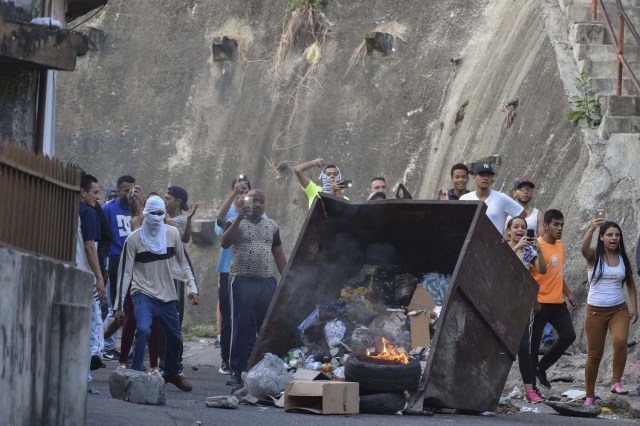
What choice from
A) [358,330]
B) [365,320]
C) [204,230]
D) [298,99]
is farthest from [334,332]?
[298,99]

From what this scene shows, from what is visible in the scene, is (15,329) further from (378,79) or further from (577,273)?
(378,79)

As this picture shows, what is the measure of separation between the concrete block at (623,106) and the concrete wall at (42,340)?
837cm

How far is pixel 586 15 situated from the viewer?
57.9 feet

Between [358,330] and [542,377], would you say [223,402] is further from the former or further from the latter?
[542,377]

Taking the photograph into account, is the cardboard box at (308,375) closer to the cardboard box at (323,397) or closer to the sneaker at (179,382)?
the cardboard box at (323,397)

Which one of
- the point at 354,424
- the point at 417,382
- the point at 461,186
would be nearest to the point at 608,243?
the point at 461,186

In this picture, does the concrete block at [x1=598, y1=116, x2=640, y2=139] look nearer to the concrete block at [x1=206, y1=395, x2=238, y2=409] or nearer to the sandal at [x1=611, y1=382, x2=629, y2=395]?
the sandal at [x1=611, y1=382, x2=629, y2=395]

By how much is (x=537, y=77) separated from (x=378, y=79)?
5.12 meters

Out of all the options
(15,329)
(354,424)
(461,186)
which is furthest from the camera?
(461,186)

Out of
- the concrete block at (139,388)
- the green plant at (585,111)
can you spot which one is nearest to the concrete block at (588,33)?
the green plant at (585,111)

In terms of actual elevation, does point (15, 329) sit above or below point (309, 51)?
below

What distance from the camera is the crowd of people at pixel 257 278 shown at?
1238 centimetres

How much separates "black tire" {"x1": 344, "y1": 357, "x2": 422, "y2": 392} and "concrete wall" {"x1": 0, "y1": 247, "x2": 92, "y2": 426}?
2715 millimetres

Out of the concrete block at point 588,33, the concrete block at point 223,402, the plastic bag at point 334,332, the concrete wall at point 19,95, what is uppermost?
the concrete block at point 588,33
